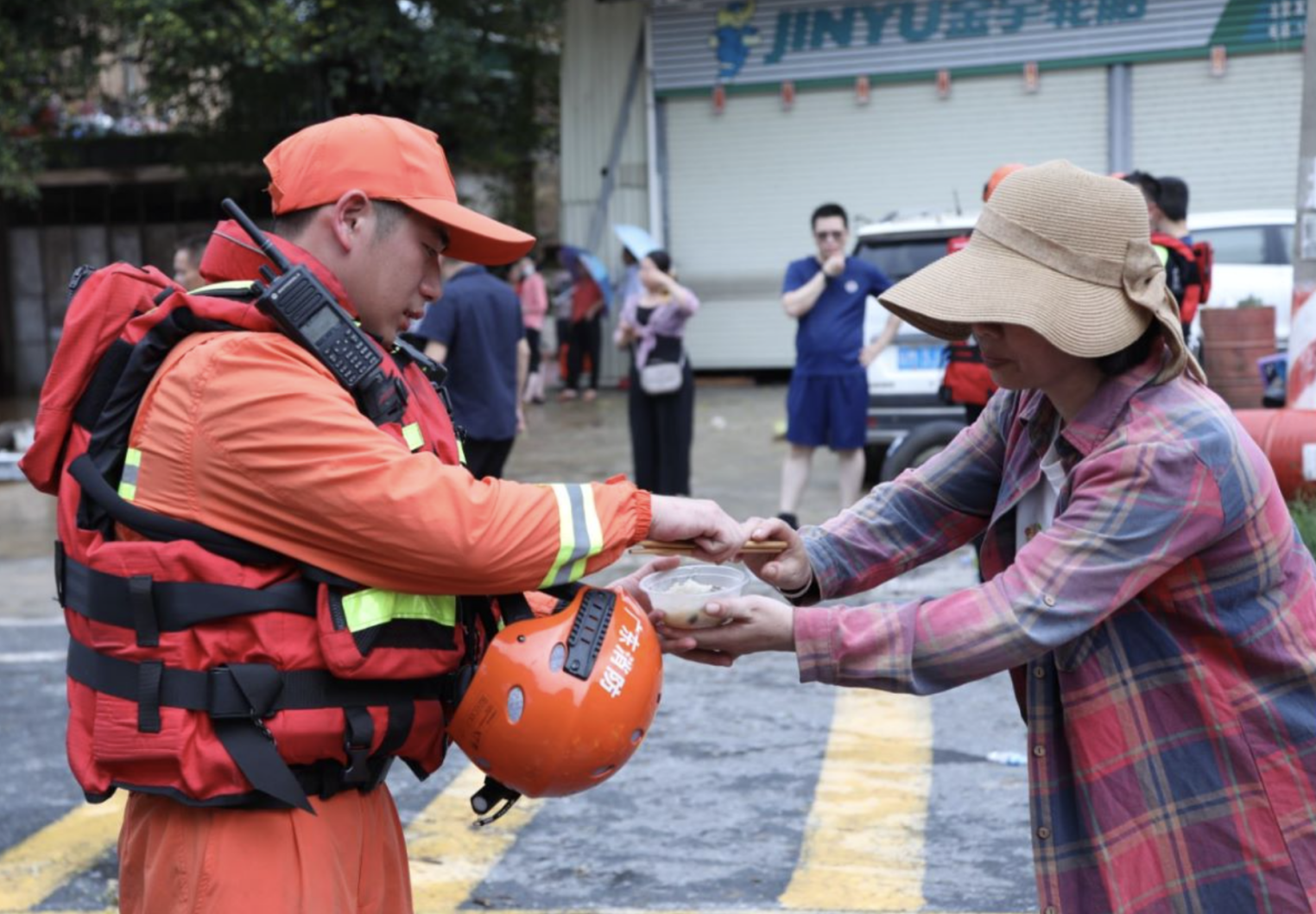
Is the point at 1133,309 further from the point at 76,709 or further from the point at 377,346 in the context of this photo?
the point at 76,709

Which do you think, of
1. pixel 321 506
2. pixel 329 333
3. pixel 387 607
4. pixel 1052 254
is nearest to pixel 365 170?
pixel 329 333

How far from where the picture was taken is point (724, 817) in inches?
221

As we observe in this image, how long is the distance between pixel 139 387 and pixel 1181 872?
5.93 ft

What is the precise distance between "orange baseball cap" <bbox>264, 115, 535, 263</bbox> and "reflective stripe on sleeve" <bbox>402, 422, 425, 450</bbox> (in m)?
0.34

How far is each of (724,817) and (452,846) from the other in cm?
93

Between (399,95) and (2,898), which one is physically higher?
(399,95)

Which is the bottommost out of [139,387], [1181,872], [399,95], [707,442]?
[707,442]

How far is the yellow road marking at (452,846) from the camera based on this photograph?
5.02 meters

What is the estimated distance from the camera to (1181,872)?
2574mm

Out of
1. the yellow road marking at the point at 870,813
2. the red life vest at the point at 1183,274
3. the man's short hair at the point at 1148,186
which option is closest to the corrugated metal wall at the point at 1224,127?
the man's short hair at the point at 1148,186

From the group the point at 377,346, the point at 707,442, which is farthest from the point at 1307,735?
the point at 707,442

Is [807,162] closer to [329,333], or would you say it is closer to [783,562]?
[783,562]

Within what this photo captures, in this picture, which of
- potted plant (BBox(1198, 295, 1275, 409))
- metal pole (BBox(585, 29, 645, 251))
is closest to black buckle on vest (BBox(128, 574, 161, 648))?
Result: potted plant (BBox(1198, 295, 1275, 409))

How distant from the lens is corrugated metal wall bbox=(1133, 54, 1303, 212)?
64.2 ft
